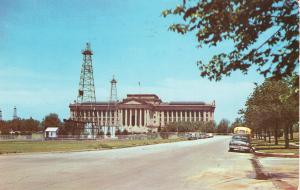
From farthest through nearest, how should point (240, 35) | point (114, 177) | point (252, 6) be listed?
point (114, 177) < point (240, 35) < point (252, 6)

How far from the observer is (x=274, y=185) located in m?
14.2

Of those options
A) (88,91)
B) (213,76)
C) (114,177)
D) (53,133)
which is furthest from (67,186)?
(88,91)

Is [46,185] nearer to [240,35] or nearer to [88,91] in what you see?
[240,35]

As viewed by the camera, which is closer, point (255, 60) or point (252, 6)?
point (252, 6)

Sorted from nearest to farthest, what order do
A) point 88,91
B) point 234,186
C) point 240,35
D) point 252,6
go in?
point 252,6, point 240,35, point 234,186, point 88,91

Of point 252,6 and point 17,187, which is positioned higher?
point 252,6

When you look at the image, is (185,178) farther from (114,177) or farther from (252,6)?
(252,6)

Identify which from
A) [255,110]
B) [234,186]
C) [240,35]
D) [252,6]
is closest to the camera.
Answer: [252,6]

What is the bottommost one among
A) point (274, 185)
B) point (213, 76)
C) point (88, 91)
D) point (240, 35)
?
point (274, 185)

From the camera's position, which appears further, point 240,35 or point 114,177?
point 114,177

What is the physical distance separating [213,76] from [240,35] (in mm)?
1089

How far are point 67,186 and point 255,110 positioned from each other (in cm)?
3499

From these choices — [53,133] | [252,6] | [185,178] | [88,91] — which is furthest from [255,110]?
[88,91]

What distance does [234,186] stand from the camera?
13914mm
